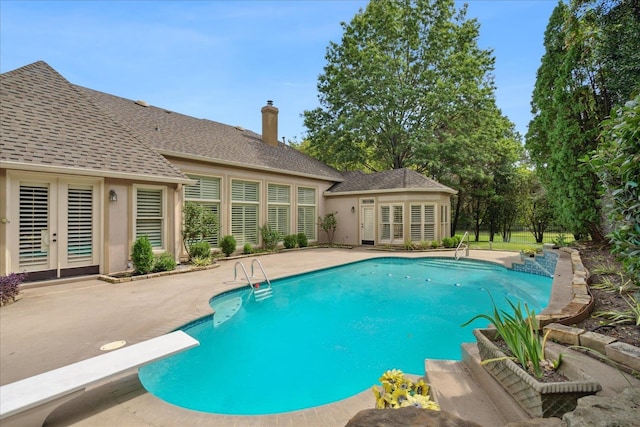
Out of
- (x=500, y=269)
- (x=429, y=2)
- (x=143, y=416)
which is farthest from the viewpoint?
(x=429, y=2)

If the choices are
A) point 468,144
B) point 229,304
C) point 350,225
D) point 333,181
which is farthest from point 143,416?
point 468,144

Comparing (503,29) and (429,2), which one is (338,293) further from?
(429,2)

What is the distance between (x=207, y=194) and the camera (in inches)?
473

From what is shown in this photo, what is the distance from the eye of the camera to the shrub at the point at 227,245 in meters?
11.8

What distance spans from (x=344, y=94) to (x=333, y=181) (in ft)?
23.2

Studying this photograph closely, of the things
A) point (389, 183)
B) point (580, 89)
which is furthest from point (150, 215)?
point (580, 89)

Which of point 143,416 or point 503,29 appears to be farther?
point 503,29

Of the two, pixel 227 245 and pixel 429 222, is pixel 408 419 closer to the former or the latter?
pixel 227 245

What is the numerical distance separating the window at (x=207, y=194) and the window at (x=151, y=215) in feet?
5.92

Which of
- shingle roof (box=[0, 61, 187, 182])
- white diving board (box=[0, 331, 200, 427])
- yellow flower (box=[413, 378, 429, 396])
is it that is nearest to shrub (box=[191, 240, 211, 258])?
shingle roof (box=[0, 61, 187, 182])

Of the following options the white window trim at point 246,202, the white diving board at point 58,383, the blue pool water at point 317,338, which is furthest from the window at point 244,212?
the white diving board at point 58,383

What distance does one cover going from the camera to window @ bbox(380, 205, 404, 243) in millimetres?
15547

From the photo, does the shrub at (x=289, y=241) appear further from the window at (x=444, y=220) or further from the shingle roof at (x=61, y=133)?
the window at (x=444, y=220)

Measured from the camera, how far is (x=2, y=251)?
21.9 ft
